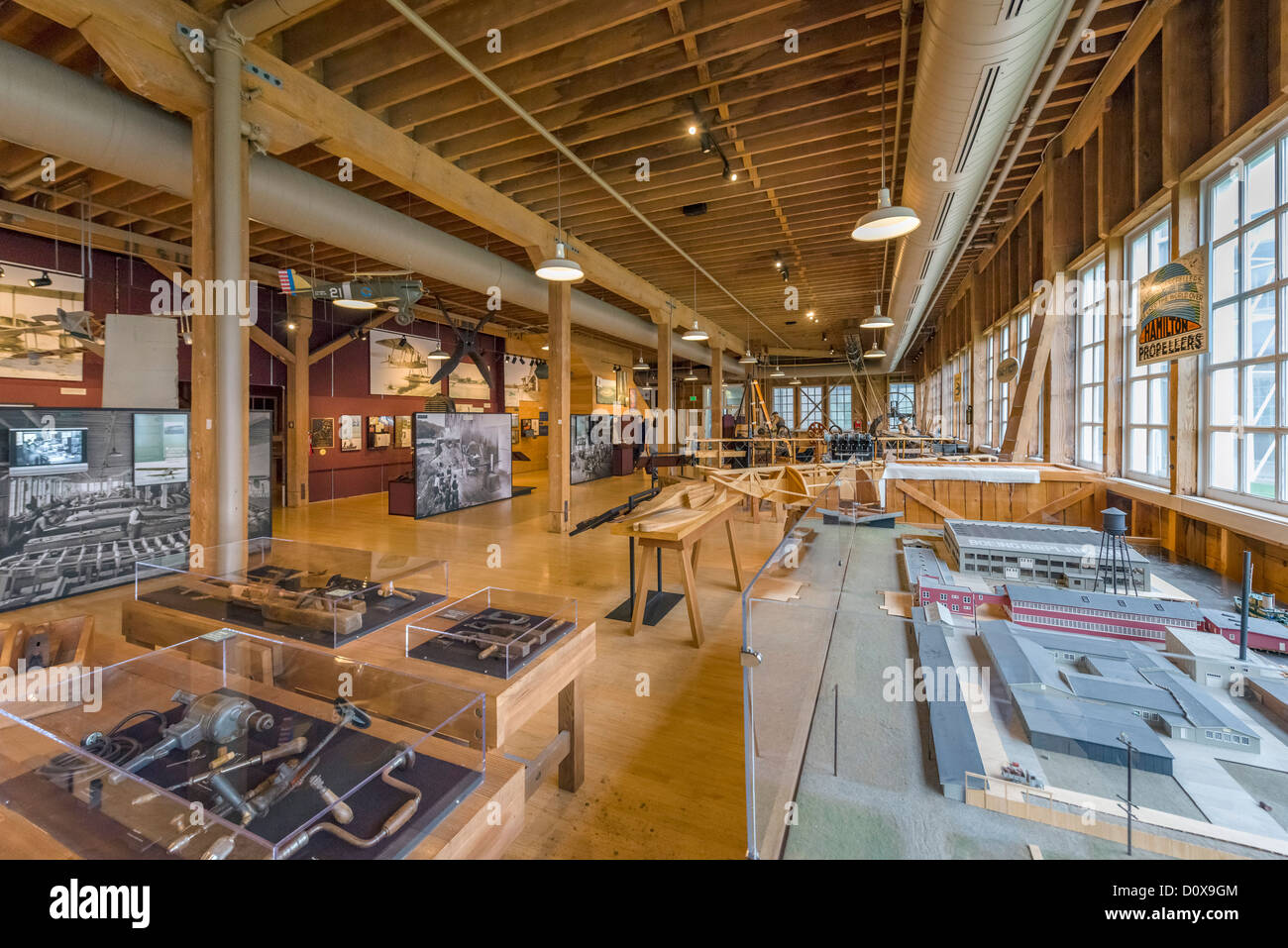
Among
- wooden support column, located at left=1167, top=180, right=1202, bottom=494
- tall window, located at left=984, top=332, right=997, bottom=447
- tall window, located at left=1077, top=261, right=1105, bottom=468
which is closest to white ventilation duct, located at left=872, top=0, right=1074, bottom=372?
wooden support column, located at left=1167, top=180, right=1202, bottom=494

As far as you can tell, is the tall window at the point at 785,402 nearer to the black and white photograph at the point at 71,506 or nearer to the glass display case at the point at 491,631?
the black and white photograph at the point at 71,506

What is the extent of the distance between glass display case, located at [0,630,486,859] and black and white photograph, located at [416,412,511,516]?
7793 millimetres

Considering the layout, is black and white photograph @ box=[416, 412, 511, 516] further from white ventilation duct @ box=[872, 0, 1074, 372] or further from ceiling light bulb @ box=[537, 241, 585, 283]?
white ventilation duct @ box=[872, 0, 1074, 372]

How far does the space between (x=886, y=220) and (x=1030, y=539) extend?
7.88ft

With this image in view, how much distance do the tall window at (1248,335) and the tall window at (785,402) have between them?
78.2ft

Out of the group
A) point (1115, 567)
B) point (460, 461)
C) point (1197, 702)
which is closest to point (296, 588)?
Result: point (1197, 702)

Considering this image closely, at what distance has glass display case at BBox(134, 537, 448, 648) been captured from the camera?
2412 millimetres

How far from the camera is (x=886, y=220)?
152 inches

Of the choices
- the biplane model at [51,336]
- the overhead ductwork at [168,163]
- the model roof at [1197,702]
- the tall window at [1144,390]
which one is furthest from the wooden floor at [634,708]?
the biplane model at [51,336]
